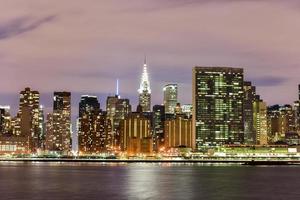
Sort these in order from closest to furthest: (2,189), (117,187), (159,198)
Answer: (159,198) < (2,189) < (117,187)

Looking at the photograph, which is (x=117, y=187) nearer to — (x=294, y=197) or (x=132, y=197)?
(x=132, y=197)

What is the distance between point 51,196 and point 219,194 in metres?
23.5

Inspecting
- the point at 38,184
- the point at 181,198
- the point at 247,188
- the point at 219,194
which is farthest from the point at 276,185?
the point at 38,184

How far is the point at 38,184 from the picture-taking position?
103 meters

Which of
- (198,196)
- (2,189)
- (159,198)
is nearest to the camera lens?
(159,198)

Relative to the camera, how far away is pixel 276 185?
341 ft

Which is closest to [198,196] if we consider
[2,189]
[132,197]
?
[132,197]

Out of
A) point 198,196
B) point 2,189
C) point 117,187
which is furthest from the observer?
point 117,187

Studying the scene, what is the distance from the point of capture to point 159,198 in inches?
3024

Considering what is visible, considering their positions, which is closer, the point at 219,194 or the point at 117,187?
the point at 219,194

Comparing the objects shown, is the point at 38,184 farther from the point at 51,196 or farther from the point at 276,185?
the point at 276,185

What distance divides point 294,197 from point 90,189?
31025mm

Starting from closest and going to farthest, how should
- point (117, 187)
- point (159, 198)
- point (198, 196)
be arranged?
1. point (159, 198)
2. point (198, 196)
3. point (117, 187)

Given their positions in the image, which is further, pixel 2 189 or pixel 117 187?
pixel 117 187
